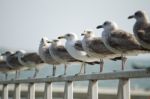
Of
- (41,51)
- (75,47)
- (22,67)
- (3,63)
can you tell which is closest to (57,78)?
(75,47)

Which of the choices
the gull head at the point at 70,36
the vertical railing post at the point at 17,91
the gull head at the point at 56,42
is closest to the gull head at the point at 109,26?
the gull head at the point at 70,36

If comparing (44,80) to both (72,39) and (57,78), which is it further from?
(72,39)

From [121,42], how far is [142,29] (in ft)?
3.39

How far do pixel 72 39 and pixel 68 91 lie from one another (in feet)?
8.26

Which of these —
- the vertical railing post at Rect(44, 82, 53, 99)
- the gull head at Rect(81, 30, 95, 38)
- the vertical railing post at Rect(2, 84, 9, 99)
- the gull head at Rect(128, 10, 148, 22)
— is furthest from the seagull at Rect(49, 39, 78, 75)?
the gull head at Rect(128, 10, 148, 22)

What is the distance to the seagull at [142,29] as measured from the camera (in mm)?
6348

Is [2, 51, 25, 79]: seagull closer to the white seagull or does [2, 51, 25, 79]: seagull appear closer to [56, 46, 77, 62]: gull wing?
the white seagull

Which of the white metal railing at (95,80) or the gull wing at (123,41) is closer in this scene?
the white metal railing at (95,80)

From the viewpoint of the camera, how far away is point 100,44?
813cm

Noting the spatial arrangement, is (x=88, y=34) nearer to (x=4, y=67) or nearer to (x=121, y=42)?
(x=121, y=42)

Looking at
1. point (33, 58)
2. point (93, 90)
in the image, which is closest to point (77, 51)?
point (93, 90)

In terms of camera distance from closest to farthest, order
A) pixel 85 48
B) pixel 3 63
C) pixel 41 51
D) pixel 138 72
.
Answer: pixel 138 72 < pixel 85 48 < pixel 41 51 < pixel 3 63

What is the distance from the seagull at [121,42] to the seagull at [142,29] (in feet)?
1.09

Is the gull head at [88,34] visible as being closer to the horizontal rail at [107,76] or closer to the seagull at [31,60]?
the horizontal rail at [107,76]
